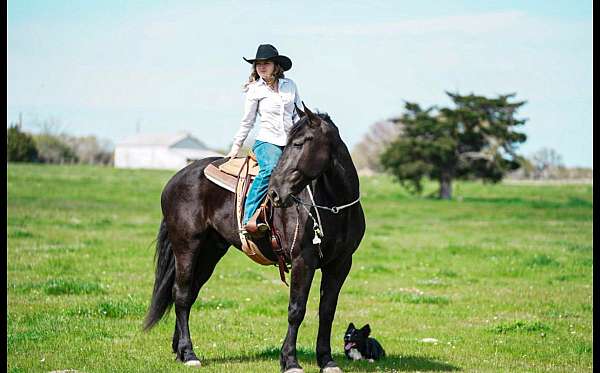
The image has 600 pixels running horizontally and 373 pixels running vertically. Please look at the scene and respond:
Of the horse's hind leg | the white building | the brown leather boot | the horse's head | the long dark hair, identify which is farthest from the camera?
the white building

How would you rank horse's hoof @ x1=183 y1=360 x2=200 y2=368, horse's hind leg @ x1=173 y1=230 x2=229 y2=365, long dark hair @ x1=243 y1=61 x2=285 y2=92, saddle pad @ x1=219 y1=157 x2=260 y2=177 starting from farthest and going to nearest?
horse's hind leg @ x1=173 y1=230 x2=229 y2=365, saddle pad @ x1=219 y1=157 x2=260 y2=177, horse's hoof @ x1=183 y1=360 x2=200 y2=368, long dark hair @ x1=243 y1=61 x2=285 y2=92

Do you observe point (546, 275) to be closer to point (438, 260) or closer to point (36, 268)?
point (438, 260)

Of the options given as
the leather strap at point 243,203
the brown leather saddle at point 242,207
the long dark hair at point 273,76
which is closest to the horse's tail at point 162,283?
the brown leather saddle at point 242,207

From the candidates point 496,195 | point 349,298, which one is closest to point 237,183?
point 349,298

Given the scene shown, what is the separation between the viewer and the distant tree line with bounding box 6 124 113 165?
5416 centimetres

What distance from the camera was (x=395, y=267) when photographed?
19.4 meters

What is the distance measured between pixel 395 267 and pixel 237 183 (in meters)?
10.6

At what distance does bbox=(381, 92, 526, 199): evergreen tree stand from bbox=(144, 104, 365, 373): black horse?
4410 cm

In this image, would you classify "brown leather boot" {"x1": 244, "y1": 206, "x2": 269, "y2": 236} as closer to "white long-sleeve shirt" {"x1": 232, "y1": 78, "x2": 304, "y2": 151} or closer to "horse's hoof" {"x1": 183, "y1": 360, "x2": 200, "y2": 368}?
"white long-sleeve shirt" {"x1": 232, "y1": 78, "x2": 304, "y2": 151}

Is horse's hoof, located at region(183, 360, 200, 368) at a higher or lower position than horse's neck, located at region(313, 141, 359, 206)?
lower

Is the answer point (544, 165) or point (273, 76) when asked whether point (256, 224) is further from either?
point (544, 165)

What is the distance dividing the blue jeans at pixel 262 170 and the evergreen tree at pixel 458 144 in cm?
4509

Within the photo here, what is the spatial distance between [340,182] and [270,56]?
145cm

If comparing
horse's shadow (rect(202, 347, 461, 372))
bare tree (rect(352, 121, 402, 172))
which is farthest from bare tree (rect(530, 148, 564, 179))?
horse's shadow (rect(202, 347, 461, 372))
